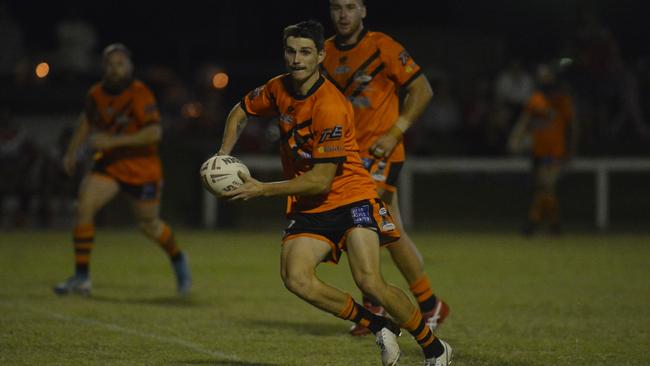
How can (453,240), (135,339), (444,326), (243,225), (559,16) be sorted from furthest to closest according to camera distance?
(559,16) < (243,225) < (453,240) < (444,326) < (135,339)

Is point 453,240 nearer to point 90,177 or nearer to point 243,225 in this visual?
point 243,225

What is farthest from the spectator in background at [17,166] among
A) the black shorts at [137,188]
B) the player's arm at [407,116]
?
the player's arm at [407,116]

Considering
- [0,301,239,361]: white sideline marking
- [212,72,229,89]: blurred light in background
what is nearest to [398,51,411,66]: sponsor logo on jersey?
[0,301,239,361]: white sideline marking

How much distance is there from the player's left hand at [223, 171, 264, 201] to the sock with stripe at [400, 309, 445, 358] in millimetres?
1202

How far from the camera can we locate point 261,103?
7.72 meters

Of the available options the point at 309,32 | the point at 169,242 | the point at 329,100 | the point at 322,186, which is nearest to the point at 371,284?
the point at 322,186

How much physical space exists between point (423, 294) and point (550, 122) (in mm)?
9219

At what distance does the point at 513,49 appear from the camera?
2691 centimetres

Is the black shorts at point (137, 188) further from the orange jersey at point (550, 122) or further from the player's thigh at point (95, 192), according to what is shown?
the orange jersey at point (550, 122)

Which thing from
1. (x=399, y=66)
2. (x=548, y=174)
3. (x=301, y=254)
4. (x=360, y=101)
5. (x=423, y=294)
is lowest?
(x=548, y=174)

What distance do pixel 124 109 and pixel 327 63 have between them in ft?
10.1

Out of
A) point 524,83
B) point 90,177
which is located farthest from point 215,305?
point 524,83

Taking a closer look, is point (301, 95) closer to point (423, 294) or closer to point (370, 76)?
point (370, 76)

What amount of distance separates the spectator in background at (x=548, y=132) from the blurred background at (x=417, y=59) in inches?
103
